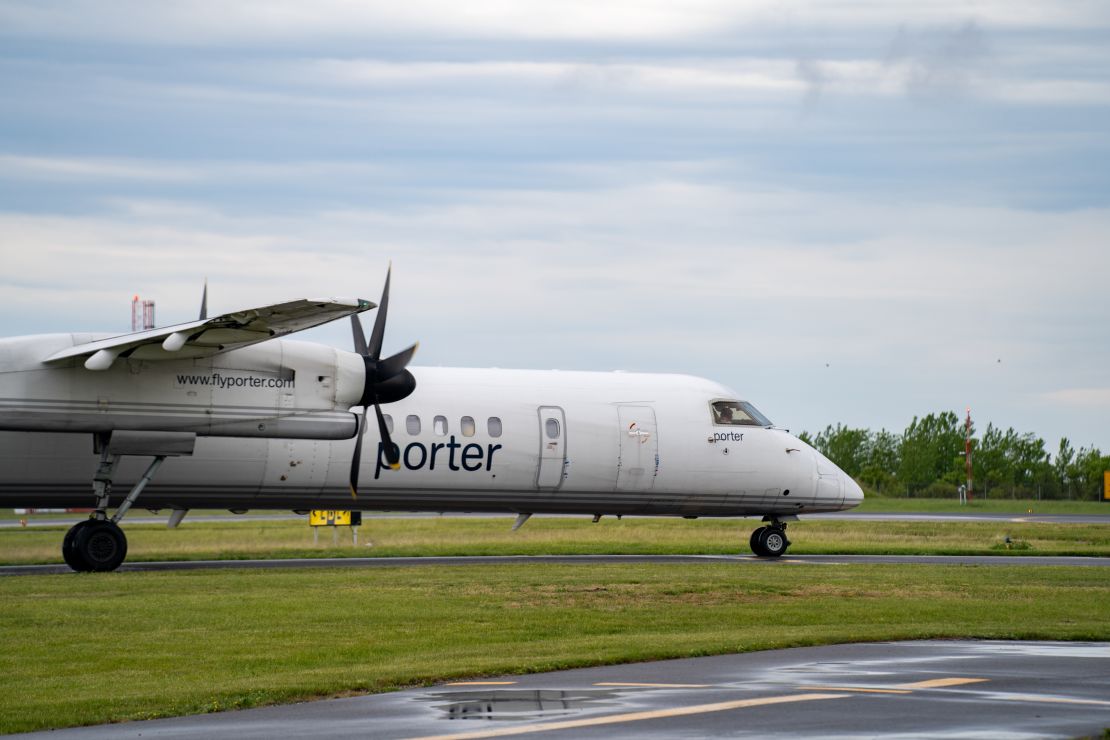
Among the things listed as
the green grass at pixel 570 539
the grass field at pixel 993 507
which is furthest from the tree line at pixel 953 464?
the green grass at pixel 570 539

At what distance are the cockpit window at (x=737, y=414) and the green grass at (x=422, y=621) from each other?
15.8ft

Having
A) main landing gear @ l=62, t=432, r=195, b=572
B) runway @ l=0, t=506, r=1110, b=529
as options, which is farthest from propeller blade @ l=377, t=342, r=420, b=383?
runway @ l=0, t=506, r=1110, b=529

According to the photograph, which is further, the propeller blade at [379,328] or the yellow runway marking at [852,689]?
the propeller blade at [379,328]

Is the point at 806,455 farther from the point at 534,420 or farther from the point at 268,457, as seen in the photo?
the point at 268,457

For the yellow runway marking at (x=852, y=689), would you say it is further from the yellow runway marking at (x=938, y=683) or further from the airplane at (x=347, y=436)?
the airplane at (x=347, y=436)

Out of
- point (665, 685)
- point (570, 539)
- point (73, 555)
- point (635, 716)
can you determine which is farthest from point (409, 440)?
point (635, 716)

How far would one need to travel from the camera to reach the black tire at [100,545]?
26.0m

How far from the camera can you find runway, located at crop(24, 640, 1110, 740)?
9766 millimetres

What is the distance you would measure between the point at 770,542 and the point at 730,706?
23.0 m

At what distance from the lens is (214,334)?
960 inches

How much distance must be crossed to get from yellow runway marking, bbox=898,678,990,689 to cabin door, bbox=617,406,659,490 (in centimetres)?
1921

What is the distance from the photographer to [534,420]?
30.5 metres

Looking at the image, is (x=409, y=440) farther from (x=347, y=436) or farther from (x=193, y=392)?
(x=193, y=392)

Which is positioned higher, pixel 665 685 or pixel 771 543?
pixel 771 543
